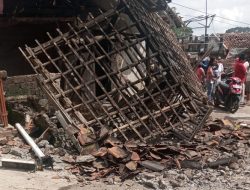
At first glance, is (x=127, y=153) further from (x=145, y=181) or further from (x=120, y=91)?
(x=120, y=91)

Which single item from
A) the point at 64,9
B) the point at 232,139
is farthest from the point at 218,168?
the point at 64,9

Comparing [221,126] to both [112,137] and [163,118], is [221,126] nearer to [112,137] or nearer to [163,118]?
[163,118]

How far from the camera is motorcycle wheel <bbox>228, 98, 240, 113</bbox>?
39.4 ft

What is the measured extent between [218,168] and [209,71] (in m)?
7.40

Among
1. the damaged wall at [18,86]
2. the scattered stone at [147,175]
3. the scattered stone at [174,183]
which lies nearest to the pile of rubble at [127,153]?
the scattered stone at [147,175]

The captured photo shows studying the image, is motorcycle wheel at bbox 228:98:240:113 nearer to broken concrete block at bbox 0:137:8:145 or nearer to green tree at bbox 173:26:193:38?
broken concrete block at bbox 0:137:8:145

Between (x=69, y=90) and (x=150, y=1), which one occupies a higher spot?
(x=150, y=1)

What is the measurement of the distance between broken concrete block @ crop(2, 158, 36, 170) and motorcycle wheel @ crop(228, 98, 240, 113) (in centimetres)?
762

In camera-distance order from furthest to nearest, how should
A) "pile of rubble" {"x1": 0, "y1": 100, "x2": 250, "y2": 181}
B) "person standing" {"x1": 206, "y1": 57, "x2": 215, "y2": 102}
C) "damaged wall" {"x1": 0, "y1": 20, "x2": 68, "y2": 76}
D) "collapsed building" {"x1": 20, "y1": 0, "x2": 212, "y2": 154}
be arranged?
1. "person standing" {"x1": 206, "y1": 57, "x2": 215, "y2": 102}
2. "damaged wall" {"x1": 0, "y1": 20, "x2": 68, "y2": 76}
3. "collapsed building" {"x1": 20, "y1": 0, "x2": 212, "y2": 154}
4. "pile of rubble" {"x1": 0, "y1": 100, "x2": 250, "y2": 181}

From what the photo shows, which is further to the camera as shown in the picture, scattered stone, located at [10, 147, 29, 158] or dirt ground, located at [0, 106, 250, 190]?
scattered stone, located at [10, 147, 29, 158]

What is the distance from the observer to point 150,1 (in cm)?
898

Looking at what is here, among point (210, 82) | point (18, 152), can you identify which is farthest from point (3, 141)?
point (210, 82)

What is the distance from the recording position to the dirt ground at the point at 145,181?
5.27m

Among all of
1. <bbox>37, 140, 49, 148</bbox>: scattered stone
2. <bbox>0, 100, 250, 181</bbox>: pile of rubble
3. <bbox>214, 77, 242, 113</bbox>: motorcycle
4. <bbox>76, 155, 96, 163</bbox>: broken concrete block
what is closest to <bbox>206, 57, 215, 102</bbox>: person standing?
<bbox>214, 77, 242, 113</bbox>: motorcycle
